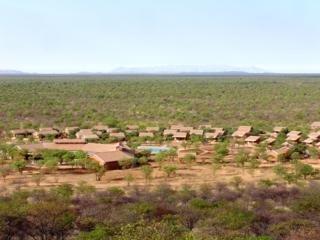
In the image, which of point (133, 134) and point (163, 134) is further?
point (163, 134)

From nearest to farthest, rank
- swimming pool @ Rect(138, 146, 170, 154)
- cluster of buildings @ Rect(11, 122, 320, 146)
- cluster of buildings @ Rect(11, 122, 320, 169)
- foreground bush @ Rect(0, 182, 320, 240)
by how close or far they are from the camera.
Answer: foreground bush @ Rect(0, 182, 320, 240), swimming pool @ Rect(138, 146, 170, 154), cluster of buildings @ Rect(11, 122, 320, 169), cluster of buildings @ Rect(11, 122, 320, 146)

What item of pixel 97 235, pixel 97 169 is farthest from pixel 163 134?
pixel 97 235

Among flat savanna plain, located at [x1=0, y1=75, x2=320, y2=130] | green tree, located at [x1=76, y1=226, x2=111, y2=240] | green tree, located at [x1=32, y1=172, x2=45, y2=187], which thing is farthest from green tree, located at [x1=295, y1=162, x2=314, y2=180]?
flat savanna plain, located at [x1=0, y1=75, x2=320, y2=130]

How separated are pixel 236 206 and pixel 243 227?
2984 millimetres

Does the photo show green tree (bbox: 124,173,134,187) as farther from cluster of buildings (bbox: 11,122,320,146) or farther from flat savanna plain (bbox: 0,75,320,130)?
flat savanna plain (bbox: 0,75,320,130)

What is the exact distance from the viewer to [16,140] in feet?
166

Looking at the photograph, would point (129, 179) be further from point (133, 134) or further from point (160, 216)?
point (133, 134)

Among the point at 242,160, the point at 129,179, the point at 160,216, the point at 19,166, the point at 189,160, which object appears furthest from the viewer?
the point at 189,160

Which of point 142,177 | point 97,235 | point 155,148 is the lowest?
point 155,148

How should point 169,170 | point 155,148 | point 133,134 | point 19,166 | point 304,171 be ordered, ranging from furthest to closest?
1. point 133,134
2. point 155,148
3. point 19,166
4. point 169,170
5. point 304,171

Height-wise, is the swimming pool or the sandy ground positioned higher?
the sandy ground

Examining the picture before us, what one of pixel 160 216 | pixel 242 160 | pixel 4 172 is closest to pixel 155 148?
pixel 242 160

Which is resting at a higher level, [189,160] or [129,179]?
[129,179]

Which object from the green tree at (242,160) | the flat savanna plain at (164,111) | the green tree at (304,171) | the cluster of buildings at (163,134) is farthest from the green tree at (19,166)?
the flat savanna plain at (164,111)
